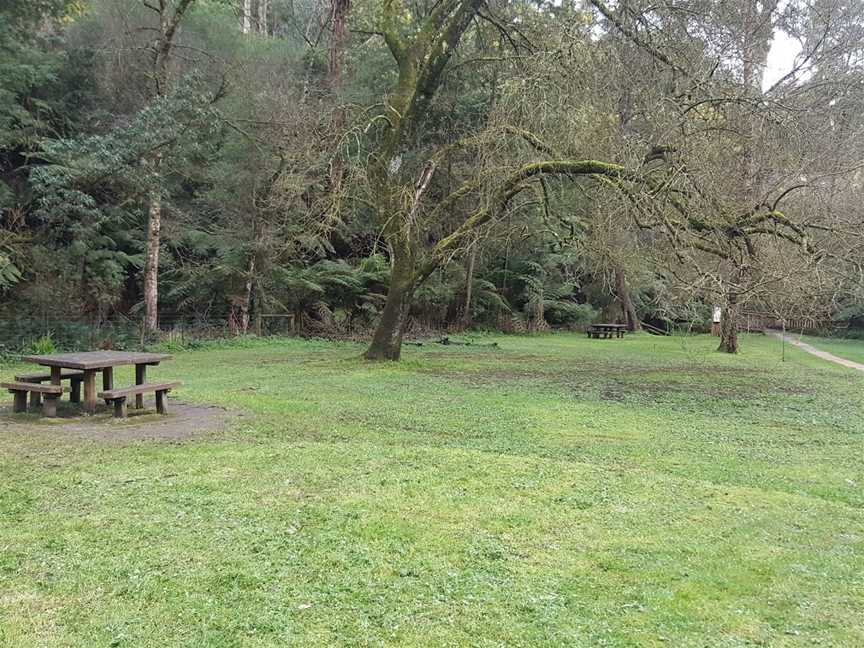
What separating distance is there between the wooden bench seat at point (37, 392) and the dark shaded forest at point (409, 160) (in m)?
6.45

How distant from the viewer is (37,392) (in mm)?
7449

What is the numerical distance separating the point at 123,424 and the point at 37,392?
3.70 ft

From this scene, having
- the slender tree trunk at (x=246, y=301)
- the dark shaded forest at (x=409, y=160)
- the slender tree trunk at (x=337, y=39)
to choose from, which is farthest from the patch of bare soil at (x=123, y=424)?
the slender tree trunk at (x=246, y=301)

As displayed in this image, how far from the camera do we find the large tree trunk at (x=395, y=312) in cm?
1388

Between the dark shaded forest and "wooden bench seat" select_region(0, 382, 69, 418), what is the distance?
645cm

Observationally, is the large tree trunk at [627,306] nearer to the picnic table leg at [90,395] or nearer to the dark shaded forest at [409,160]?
the dark shaded forest at [409,160]

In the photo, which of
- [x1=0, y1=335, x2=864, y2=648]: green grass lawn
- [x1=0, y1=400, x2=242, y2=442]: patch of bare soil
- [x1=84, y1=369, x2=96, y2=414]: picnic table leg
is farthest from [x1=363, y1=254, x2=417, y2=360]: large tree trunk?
[x1=84, y1=369, x2=96, y2=414]: picnic table leg

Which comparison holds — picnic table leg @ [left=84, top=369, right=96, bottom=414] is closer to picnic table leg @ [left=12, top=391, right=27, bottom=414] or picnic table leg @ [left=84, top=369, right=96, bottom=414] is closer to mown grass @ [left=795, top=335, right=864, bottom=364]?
picnic table leg @ [left=12, top=391, right=27, bottom=414]

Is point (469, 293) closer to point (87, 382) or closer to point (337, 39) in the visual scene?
point (337, 39)

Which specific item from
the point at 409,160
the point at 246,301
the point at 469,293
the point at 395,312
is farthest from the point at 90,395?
the point at 469,293

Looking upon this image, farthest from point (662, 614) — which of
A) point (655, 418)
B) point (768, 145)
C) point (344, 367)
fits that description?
point (344, 367)

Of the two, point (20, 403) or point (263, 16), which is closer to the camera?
point (20, 403)

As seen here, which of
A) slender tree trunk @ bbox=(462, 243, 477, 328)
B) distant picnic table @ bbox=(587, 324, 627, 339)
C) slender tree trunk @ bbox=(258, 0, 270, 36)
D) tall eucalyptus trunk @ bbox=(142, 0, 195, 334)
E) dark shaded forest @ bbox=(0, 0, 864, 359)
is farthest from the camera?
slender tree trunk @ bbox=(258, 0, 270, 36)

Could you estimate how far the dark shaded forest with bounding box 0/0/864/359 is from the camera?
10.6m
